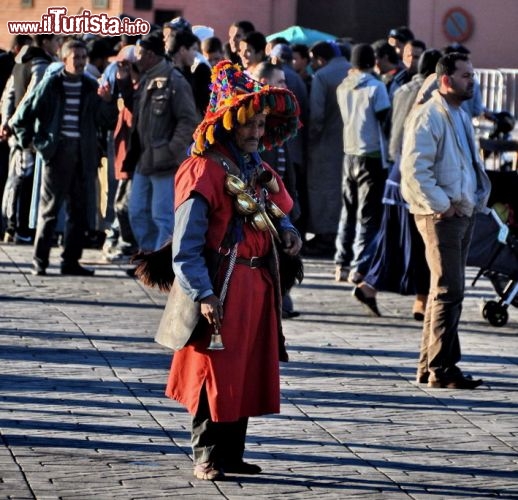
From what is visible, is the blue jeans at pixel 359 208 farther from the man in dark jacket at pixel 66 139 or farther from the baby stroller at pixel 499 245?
the man in dark jacket at pixel 66 139

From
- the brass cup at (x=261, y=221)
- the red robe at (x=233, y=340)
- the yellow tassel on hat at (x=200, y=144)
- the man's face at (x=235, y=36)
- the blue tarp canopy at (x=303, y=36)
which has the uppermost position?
the blue tarp canopy at (x=303, y=36)

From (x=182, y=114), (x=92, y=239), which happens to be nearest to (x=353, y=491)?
(x=182, y=114)

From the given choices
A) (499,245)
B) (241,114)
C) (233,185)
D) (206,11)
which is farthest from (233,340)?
(206,11)

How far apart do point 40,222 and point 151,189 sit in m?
1.00

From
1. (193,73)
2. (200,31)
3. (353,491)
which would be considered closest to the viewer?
(353,491)

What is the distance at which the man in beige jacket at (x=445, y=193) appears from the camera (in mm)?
9492

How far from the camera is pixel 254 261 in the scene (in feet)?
24.1

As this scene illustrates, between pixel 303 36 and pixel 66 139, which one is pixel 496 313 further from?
pixel 303 36

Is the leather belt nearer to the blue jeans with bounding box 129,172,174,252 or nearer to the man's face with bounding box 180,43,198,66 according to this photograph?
the blue jeans with bounding box 129,172,174,252

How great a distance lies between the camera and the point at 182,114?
43.1 feet

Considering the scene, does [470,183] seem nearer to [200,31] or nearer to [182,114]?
[182,114]

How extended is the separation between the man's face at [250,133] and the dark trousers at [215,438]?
1.12 m

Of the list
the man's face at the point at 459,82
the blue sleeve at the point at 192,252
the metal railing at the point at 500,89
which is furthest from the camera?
the metal railing at the point at 500,89

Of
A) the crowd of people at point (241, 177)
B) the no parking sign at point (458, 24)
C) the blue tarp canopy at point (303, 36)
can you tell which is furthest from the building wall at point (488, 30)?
the crowd of people at point (241, 177)
